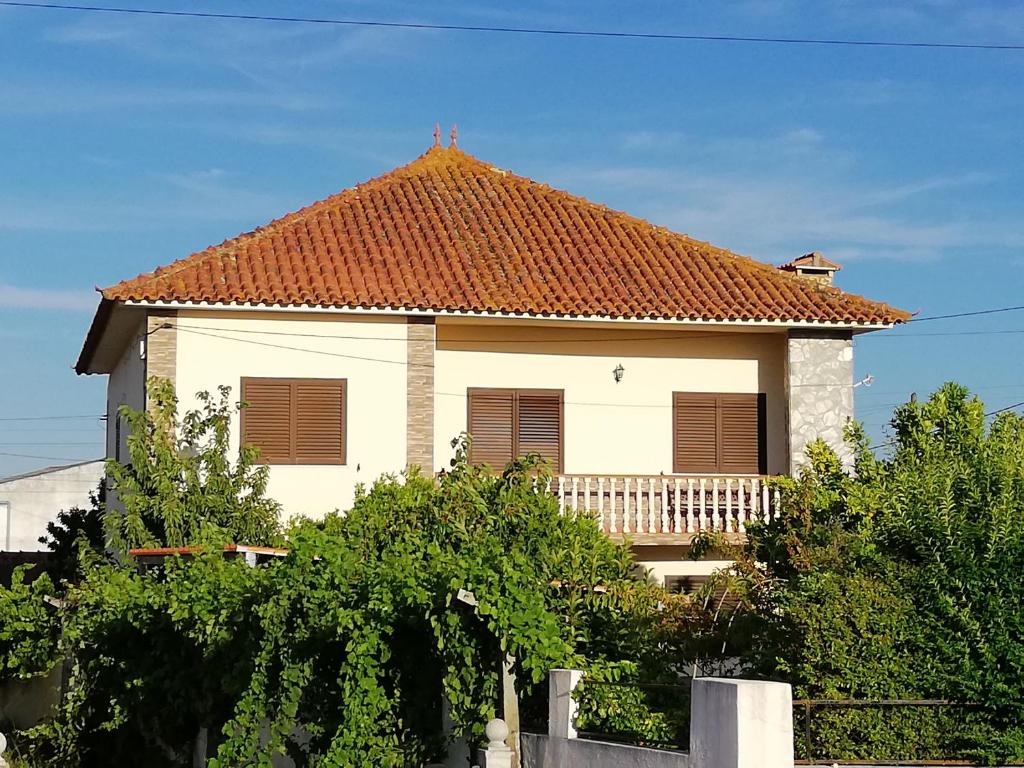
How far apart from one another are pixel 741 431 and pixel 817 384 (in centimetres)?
137

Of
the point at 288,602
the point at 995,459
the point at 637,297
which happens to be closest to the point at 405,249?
the point at 637,297

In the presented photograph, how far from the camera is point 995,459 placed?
446 inches

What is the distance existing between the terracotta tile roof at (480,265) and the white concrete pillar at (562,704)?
961cm

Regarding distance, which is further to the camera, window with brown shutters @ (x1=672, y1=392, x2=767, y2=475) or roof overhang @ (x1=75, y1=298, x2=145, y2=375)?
window with brown shutters @ (x1=672, y1=392, x2=767, y2=475)

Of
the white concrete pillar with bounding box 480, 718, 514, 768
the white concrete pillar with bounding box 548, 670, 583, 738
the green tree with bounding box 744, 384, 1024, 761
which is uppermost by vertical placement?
the green tree with bounding box 744, 384, 1024, 761

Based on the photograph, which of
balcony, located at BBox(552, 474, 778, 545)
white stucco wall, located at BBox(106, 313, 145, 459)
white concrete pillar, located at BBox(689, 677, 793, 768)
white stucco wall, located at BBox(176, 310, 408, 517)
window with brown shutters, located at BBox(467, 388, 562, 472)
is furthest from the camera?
window with brown shutters, located at BBox(467, 388, 562, 472)

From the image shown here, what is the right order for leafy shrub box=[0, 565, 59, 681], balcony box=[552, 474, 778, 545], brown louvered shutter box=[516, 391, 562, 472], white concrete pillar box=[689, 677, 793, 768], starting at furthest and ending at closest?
brown louvered shutter box=[516, 391, 562, 472] < balcony box=[552, 474, 778, 545] < leafy shrub box=[0, 565, 59, 681] < white concrete pillar box=[689, 677, 793, 768]

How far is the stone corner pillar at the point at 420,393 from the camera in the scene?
20266 millimetres

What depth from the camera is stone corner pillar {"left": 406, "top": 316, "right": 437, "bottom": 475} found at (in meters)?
20.3

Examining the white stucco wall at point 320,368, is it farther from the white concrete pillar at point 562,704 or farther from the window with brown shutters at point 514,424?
the white concrete pillar at point 562,704

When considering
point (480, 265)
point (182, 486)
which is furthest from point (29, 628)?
point (480, 265)

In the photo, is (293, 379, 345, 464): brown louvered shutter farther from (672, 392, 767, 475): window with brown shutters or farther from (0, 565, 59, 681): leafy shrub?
(672, 392, 767, 475): window with brown shutters

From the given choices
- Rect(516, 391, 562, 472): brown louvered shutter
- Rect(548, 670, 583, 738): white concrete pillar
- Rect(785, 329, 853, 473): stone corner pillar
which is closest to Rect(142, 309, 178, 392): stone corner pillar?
Rect(516, 391, 562, 472): brown louvered shutter

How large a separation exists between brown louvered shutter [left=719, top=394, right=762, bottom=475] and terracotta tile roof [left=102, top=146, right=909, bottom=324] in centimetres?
161
